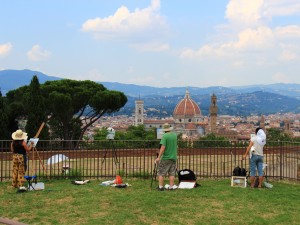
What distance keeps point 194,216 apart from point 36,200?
10.3ft

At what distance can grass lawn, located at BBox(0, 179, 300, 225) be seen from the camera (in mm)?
6586

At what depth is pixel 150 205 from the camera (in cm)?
738

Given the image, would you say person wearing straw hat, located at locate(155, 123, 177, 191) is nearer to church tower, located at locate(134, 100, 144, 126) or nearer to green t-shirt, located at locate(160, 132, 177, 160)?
green t-shirt, located at locate(160, 132, 177, 160)

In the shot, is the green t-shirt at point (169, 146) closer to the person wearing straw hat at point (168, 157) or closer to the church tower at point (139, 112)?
the person wearing straw hat at point (168, 157)

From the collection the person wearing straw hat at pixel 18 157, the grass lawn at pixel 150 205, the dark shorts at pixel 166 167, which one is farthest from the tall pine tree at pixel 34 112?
the dark shorts at pixel 166 167

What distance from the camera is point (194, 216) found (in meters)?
6.77

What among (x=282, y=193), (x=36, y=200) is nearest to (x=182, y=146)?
(x=282, y=193)

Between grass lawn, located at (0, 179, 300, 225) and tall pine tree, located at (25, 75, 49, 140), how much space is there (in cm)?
1687

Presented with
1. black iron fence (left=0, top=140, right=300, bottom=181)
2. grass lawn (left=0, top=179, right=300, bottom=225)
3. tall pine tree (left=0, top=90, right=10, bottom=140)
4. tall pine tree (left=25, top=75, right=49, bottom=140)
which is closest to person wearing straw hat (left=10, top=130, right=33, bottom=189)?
grass lawn (left=0, top=179, right=300, bottom=225)

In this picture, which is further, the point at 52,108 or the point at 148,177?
the point at 52,108

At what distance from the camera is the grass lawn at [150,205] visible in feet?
21.6

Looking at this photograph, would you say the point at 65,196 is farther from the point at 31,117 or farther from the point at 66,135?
the point at 66,135

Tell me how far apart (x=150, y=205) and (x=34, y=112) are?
801 inches

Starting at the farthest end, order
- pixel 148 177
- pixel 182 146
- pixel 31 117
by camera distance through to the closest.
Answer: pixel 31 117, pixel 182 146, pixel 148 177
